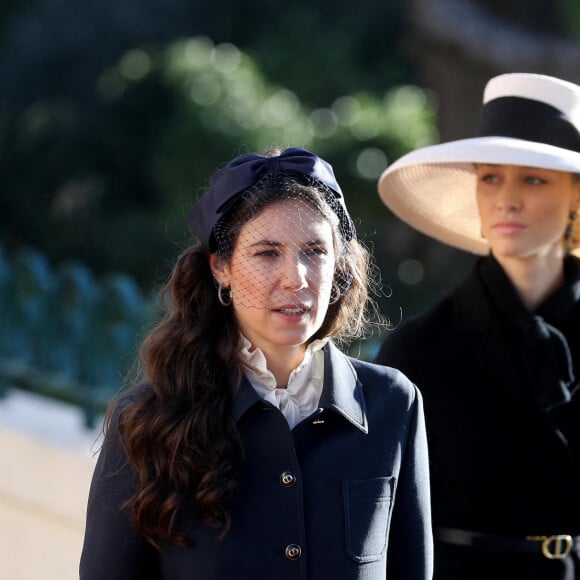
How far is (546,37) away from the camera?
9.66m

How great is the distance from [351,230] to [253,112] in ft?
27.3

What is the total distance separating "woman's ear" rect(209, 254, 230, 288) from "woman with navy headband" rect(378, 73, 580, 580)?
86cm

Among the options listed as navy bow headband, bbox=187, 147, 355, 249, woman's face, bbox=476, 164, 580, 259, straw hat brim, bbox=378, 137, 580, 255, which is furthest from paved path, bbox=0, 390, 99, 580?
navy bow headband, bbox=187, 147, 355, 249

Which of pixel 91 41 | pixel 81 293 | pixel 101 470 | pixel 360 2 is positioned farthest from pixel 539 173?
pixel 360 2

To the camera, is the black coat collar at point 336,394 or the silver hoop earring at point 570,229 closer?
the black coat collar at point 336,394

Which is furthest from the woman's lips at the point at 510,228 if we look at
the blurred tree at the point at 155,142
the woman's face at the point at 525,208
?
the blurred tree at the point at 155,142

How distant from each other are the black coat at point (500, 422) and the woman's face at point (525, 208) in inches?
4.0

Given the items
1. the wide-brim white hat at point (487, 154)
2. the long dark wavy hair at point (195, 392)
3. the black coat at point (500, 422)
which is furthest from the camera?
the wide-brim white hat at point (487, 154)

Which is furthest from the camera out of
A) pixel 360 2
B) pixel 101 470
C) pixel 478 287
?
pixel 360 2

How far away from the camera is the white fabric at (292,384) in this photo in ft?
7.57

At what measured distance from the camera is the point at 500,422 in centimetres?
308

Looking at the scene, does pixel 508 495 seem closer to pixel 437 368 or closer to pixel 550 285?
pixel 437 368

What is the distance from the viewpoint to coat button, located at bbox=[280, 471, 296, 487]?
2.23 meters

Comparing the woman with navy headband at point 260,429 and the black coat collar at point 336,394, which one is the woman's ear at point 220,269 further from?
the black coat collar at point 336,394
